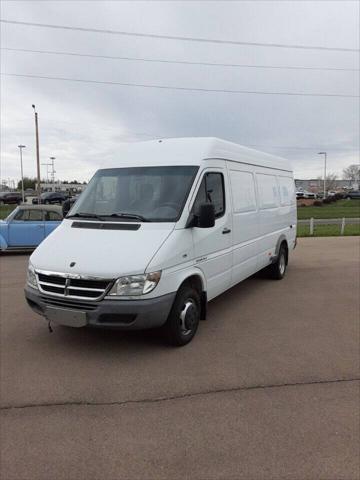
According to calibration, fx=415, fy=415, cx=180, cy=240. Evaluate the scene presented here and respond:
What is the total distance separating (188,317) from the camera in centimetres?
486

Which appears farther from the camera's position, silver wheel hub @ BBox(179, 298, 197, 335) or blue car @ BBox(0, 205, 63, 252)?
blue car @ BBox(0, 205, 63, 252)

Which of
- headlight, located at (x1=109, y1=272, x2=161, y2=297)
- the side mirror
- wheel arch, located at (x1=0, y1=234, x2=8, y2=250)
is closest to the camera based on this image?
headlight, located at (x1=109, y1=272, x2=161, y2=297)

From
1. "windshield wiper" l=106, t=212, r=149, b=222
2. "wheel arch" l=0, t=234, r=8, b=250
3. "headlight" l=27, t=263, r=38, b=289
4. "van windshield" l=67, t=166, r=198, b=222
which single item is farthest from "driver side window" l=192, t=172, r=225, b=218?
"wheel arch" l=0, t=234, r=8, b=250

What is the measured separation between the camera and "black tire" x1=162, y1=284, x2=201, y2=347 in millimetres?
4656

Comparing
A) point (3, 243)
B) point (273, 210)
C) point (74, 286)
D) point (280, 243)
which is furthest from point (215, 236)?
point (3, 243)

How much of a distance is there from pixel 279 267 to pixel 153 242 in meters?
4.88

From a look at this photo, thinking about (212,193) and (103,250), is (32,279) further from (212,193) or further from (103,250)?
(212,193)

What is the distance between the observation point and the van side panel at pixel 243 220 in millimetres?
6176

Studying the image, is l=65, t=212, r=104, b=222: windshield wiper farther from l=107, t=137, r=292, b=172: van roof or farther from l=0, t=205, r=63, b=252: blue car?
l=0, t=205, r=63, b=252: blue car

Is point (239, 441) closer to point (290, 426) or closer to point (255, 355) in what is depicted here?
point (290, 426)

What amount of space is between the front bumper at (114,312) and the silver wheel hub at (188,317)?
346mm

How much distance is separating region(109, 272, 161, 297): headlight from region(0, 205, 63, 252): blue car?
9.30 meters

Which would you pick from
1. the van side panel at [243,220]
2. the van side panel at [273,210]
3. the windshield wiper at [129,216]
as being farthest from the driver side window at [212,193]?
the van side panel at [273,210]

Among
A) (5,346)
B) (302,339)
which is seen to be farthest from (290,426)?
(5,346)
